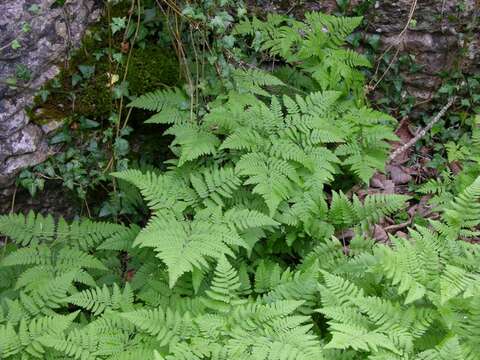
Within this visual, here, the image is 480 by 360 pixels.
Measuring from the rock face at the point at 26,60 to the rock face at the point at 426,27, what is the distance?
6.94ft

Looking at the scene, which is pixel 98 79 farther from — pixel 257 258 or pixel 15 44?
pixel 257 258

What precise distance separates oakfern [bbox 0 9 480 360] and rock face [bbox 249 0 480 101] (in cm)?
50

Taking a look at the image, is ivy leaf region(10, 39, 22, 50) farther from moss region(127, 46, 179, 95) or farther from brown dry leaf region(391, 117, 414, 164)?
brown dry leaf region(391, 117, 414, 164)

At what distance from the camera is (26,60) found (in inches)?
189

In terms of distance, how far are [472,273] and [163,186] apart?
8.51 feet

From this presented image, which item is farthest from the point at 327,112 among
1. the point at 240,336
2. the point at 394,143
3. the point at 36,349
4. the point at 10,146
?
the point at 36,349

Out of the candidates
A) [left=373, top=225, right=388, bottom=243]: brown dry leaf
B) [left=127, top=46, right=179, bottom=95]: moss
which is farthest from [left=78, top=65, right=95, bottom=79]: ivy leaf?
[left=373, top=225, right=388, bottom=243]: brown dry leaf

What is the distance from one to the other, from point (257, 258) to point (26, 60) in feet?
9.26

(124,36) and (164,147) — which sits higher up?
(124,36)

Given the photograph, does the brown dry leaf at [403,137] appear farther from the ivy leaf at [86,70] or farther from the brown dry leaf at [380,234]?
the ivy leaf at [86,70]

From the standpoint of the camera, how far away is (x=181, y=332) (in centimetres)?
374

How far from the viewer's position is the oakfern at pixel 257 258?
3.71 metres

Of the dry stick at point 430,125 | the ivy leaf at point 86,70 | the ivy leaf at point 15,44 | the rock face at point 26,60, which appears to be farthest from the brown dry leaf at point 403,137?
the ivy leaf at point 15,44

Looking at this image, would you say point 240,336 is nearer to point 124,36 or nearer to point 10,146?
point 10,146
